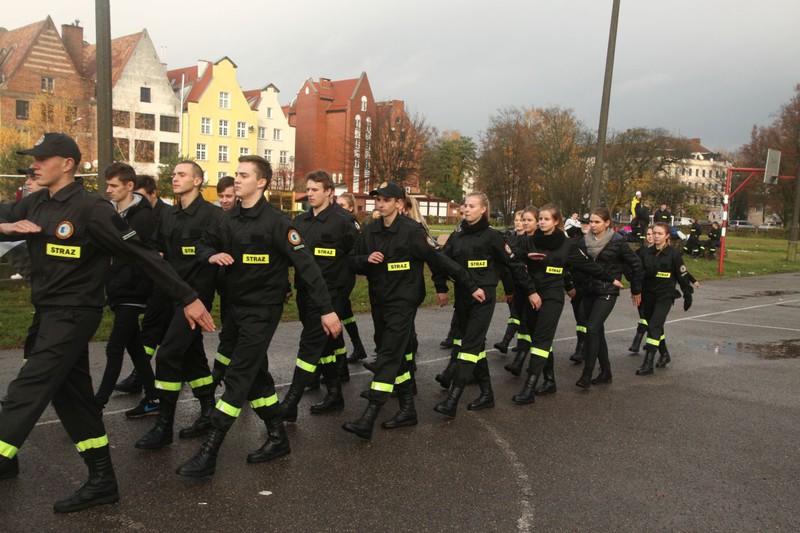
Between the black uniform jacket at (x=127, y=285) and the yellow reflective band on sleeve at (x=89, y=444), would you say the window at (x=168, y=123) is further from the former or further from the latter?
the yellow reflective band on sleeve at (x=89, y=444)

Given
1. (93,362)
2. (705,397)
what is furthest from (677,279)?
(93,362)

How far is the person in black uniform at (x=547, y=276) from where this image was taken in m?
7.40

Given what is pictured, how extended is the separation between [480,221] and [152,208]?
317 centimetres

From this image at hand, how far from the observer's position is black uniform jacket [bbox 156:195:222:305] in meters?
5.76

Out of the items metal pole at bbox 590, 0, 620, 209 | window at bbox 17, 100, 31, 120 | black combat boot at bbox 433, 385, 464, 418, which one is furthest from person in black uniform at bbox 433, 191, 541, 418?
window at bbox 17, 100, 31, 120

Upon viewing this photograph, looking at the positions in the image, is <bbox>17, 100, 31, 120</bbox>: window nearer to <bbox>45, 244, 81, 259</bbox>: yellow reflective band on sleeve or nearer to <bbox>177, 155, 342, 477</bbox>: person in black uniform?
<bbox>177, 155, 342, 477</bbox>: person in black uniform

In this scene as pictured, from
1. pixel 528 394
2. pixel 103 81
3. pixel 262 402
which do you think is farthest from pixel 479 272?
pixel 103 81

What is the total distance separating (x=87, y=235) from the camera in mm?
4227

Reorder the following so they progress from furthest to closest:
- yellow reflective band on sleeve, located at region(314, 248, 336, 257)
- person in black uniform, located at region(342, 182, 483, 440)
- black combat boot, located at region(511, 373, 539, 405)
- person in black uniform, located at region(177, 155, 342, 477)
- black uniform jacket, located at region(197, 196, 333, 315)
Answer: black combat boot, located at region(511, 373, 539, 405) → yellow reflective band on sleeve, located at region(314, 248, 336, 257) → person in black uniform, located at region(342, 182, 483, 440) → black uniform jacket, located at region(197, 196, 333, 315) → person in black uniform, located at region(177, 155, 342, 477)

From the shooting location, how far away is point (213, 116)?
68500mm

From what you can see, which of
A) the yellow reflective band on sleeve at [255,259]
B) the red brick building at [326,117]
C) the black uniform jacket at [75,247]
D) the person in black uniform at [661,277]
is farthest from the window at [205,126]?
the black uniform jacket at [75,247]

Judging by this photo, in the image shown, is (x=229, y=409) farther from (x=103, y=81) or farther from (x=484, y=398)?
(x=103, y=81)

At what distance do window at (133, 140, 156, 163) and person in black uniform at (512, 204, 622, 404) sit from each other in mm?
53045

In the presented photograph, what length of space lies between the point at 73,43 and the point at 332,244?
64379 mm
